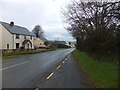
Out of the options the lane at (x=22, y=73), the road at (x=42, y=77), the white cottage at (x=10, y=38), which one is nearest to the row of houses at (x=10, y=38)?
the white cottage at (x=10, y=38)

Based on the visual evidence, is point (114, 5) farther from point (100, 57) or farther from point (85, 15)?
point (85, 15)

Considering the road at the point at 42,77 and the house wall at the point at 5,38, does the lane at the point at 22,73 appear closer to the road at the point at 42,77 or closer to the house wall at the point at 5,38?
the road at the point at 42,77

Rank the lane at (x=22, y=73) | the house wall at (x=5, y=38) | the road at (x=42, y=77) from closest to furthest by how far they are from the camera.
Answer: the road at (x=42, y=77), the lane at (x=22, y=73), the house wall at (x=5, y=38)

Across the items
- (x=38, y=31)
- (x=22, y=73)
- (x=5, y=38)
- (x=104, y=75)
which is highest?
(x=38, y=31)

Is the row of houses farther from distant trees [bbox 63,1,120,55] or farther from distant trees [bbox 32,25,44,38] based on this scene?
distant trees [bbox 32,25,44,38]

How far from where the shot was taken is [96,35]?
28.9 meters

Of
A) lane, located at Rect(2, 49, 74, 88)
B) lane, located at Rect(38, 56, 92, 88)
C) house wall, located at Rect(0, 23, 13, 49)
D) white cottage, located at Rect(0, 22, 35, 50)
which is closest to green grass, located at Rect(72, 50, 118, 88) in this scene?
lane, located at Rect(38, 56, 92, 88)

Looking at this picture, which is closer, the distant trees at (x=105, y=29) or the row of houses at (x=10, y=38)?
the distant trees at (x=105, y=29)

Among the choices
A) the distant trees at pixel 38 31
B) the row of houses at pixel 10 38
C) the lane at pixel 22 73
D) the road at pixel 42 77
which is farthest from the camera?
the distant trees at pixel 38 31

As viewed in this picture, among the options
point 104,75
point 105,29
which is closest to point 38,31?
point 105,29

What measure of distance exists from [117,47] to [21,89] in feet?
44.5

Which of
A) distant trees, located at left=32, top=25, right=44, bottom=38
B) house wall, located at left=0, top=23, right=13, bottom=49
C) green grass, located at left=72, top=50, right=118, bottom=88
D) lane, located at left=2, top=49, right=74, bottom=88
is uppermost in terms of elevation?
distant trees, located at left=32, top=25, right=44, bottom=38

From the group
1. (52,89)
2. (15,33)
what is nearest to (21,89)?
(52,89)

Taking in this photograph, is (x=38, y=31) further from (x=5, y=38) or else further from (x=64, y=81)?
(x=64, y=81)
